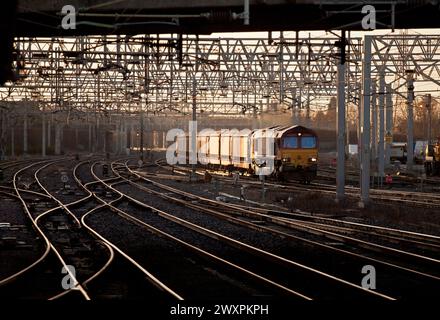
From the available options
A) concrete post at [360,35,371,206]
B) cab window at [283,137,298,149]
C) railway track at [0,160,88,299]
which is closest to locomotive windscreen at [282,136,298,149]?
cab window at [283,137,298,149]

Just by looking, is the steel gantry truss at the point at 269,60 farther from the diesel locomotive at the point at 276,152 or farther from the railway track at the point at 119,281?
the railway track at the point at 119,281

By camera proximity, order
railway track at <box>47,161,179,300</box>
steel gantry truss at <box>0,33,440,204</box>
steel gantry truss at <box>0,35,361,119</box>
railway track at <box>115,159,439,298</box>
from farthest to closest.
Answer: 1. steel gantry truss at <box>0,35,361,119</box>
2. steel gantry truss at <box>0,33,440,204</box>
3. railway track at <box>115,159,439,298</box>
4. railway track at <box>47,161,179,300</box>

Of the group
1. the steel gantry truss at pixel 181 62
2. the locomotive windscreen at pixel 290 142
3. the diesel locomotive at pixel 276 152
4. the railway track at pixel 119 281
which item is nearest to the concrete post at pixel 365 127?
the steel gantry truss at pixel 181 62

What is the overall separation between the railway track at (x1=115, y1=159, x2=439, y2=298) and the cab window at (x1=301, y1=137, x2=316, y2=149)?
44.2ft

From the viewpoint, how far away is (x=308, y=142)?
38031 millimetres

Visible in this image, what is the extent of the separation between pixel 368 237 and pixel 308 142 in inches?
803

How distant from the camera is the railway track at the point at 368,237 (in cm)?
1379

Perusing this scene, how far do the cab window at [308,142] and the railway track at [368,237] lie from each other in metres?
13.5

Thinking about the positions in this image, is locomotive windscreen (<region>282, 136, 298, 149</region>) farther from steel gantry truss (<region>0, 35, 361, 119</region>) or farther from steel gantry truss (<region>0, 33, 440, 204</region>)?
steel gantry truss (<region>0, 35, 361, 119</region>)

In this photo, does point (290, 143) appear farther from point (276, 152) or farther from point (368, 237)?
point (368, 237)

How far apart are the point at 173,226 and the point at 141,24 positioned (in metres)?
5.95

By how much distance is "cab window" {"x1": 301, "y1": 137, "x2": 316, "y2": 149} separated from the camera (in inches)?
1487

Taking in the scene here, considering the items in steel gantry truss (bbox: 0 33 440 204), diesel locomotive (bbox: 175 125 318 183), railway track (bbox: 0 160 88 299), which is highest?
steel gantry truss (bbox: 0 33 440 204)

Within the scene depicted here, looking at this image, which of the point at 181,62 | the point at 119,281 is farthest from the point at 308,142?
the point at 119,281
